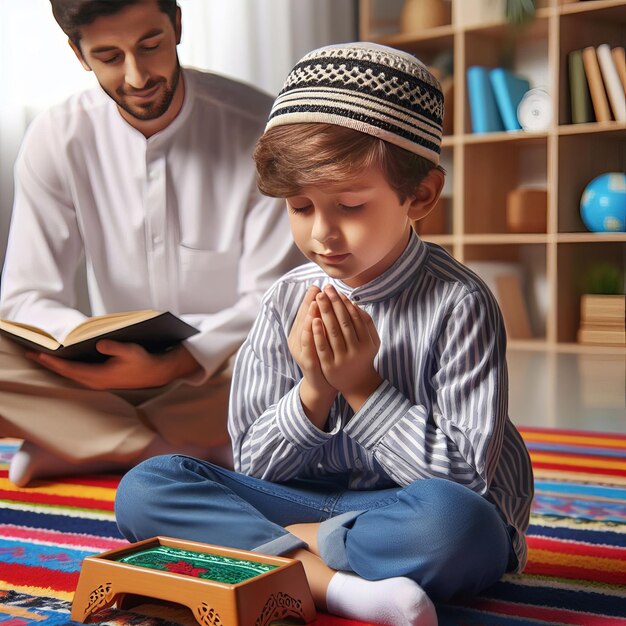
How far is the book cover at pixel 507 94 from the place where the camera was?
134 inches

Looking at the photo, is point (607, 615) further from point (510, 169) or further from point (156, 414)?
point (510, 169)

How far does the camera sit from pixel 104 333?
1295 millimetres

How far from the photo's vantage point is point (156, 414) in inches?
58.8

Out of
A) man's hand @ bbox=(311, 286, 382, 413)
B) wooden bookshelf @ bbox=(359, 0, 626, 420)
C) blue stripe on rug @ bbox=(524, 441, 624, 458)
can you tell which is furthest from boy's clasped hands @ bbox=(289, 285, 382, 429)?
wooden bookshelf @ bbox=(359, 0, 626, 420)

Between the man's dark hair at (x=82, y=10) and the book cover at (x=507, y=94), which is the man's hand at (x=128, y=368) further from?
the book cover at (x=507, y=94)

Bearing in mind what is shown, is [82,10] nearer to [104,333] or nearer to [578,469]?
[104,333]

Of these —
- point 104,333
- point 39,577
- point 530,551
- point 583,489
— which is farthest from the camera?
point 583,489

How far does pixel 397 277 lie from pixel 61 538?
1.66 ft

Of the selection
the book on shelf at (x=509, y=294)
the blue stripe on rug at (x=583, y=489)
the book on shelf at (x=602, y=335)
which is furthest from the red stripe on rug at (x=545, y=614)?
the book on shelf at (x=509, y=294)

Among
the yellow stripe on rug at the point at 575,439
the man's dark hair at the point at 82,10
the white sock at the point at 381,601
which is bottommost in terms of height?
the yellow stripe on rug at the point at 575,439

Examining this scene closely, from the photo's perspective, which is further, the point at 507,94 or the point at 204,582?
the point at 507,94

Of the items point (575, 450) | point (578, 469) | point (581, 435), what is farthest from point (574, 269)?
point (578, 469)

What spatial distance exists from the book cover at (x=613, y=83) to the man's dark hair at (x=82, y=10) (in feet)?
6.78

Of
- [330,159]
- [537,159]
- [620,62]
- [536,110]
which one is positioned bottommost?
[330,159]
